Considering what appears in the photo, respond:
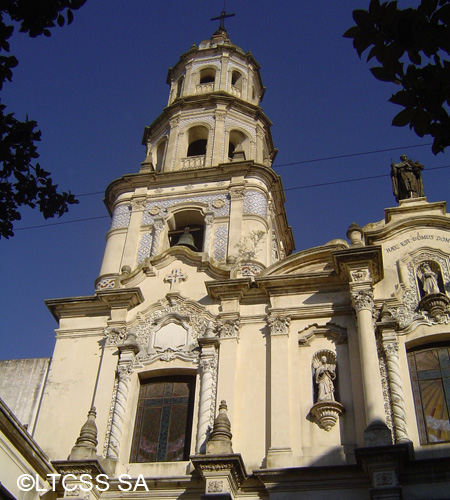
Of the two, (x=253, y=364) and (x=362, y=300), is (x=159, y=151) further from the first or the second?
(x=362, y=300)

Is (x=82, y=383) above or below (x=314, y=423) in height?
above

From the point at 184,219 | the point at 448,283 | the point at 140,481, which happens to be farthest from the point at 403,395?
the point at 184,219

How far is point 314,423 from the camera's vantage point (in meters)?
14.3

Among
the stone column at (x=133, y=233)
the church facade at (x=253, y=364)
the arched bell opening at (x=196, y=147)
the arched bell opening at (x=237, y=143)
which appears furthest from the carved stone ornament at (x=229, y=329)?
the arched bell opening at (x=237, y=143)

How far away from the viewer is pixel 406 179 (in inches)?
738

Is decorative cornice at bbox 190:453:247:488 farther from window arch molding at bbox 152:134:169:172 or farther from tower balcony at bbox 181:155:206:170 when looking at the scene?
window arch molding at bbox 152:134:169:172

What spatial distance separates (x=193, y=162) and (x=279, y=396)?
10289 mm

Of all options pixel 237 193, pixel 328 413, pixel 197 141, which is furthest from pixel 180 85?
pixel 328 413

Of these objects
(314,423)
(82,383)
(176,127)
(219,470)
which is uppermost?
(176,127)

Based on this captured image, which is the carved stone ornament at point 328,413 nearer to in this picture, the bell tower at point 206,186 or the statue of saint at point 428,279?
the statue of saint at point 428,279

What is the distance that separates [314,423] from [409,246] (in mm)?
5145

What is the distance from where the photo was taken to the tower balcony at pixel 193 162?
2258cm

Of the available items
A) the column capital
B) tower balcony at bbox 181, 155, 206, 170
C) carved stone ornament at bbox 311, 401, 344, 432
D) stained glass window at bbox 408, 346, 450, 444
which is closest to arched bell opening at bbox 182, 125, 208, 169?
tower balcony at bbox 181, 155, 206, 170

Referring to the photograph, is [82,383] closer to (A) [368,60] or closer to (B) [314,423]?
(B) [314,423]
